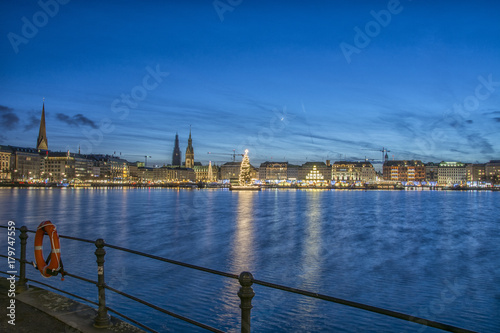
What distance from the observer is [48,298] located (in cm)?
677

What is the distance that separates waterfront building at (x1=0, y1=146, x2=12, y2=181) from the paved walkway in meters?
193

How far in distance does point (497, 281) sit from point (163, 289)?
13785 mm

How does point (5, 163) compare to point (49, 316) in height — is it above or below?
above

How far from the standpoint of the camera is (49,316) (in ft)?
19.4

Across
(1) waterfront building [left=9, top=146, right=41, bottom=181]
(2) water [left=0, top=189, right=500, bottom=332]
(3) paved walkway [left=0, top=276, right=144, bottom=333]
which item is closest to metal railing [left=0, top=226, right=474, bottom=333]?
(3) paved walkway [left=0, top=276, right=144, bottom=333]

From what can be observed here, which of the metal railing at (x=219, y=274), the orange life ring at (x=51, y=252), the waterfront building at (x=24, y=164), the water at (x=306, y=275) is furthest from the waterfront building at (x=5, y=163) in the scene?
the metal railing at (x=219, y=274)

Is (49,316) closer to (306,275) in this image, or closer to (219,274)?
(219,274)

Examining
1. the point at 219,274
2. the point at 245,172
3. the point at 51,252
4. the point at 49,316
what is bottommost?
the point at 49,316

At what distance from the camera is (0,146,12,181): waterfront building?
567ft

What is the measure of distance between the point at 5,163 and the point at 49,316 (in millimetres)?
201321

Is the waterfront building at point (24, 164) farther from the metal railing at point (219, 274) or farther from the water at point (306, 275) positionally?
the metal railing at point (219, 274)

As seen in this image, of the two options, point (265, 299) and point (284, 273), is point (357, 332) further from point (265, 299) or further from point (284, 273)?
point (284, 273)

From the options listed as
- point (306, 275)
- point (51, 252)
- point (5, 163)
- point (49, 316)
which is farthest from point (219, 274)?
point (5, 163)

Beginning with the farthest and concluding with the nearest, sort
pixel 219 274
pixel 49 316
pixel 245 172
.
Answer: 1. pixel 245 172
2. pixel 49 316
3. pixel 219 274
